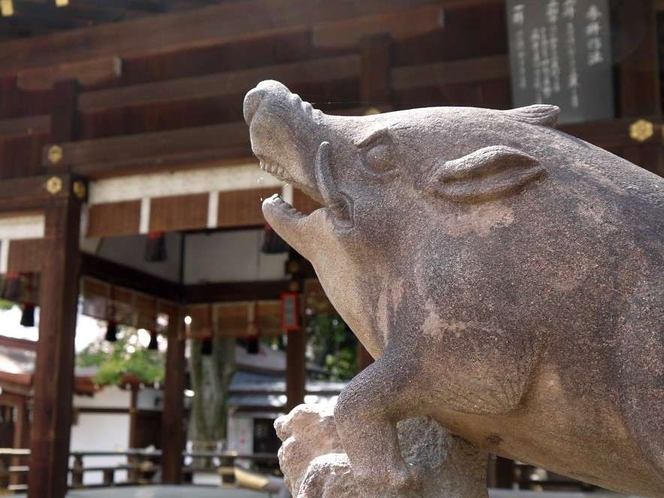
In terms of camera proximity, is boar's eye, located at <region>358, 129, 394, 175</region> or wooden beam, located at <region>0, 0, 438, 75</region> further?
wooden beam, located at <region>0, 0, 438, 75</region>

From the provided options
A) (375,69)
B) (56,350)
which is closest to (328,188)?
(375,69)

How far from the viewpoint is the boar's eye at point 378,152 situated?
1605mm

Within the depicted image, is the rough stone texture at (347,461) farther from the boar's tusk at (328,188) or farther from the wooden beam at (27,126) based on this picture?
the wooden beam at (27,126)

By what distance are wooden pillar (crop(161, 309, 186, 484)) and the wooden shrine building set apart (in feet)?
14.1

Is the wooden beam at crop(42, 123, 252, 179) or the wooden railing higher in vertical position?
the wooden beam at crop(42, 123, 252, 179)

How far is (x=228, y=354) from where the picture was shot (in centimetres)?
1348

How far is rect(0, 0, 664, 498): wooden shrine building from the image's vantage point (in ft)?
17.2

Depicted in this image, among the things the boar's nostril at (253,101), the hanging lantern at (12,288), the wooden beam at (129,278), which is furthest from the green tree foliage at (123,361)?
the boar's nostril at (253,101)

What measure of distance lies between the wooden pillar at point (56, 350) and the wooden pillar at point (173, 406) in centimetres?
457

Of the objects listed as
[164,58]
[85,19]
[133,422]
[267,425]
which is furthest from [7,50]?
[267,425]

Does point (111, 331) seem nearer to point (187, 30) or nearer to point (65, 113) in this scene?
point (65, 113)

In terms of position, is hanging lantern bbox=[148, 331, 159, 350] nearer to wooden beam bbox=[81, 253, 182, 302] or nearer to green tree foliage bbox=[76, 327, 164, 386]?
wooden beam bbox=[81, 253, 182, 302]

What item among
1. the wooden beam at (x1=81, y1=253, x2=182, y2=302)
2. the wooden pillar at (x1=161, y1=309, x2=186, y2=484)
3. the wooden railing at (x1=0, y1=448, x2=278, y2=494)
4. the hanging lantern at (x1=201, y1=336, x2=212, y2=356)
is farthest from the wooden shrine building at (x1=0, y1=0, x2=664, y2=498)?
the hanging lantern at (x1=201, y1=336, x2=212, y2=356)

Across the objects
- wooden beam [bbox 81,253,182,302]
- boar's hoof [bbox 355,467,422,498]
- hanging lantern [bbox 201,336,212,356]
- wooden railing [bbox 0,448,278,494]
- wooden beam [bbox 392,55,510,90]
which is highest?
wooden beam [bbox 392,55,510,90]
